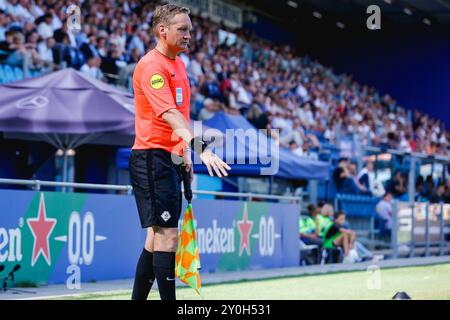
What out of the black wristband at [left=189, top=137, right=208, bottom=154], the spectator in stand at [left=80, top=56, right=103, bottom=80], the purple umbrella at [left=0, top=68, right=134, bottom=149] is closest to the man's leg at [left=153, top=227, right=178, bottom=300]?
the black wristband at [left=189, top=137, right=208, bottom=154]

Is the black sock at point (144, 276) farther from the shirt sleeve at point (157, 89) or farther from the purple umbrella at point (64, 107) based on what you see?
the purple umbrella at point (64, 107)

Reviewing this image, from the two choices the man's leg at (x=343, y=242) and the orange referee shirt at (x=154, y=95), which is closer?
the orange referee shirt at (x=154, y=95)

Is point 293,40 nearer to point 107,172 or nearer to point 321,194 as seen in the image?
point 321,194

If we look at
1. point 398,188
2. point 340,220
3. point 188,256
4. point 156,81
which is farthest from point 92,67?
point 156,81

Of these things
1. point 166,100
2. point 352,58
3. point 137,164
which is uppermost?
point 352,58

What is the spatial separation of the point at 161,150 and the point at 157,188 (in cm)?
26

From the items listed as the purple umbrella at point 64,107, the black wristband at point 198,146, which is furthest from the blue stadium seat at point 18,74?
the black wristband at point 198,146

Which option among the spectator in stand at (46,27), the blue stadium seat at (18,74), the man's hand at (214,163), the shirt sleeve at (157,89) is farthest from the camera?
the spectator in stand at (46,27)

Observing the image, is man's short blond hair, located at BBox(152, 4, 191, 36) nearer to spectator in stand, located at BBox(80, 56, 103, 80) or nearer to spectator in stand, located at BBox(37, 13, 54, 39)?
spectator in stand, located at BBox(80, 56, 103, 80)

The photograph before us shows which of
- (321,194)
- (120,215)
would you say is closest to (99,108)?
(120,215)

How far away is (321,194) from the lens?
771 inches

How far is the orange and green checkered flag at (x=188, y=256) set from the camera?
21.5 feet

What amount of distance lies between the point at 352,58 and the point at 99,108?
25.5 meters

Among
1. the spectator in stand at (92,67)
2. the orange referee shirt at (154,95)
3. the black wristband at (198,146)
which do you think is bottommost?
the black wristband at (198,146)
